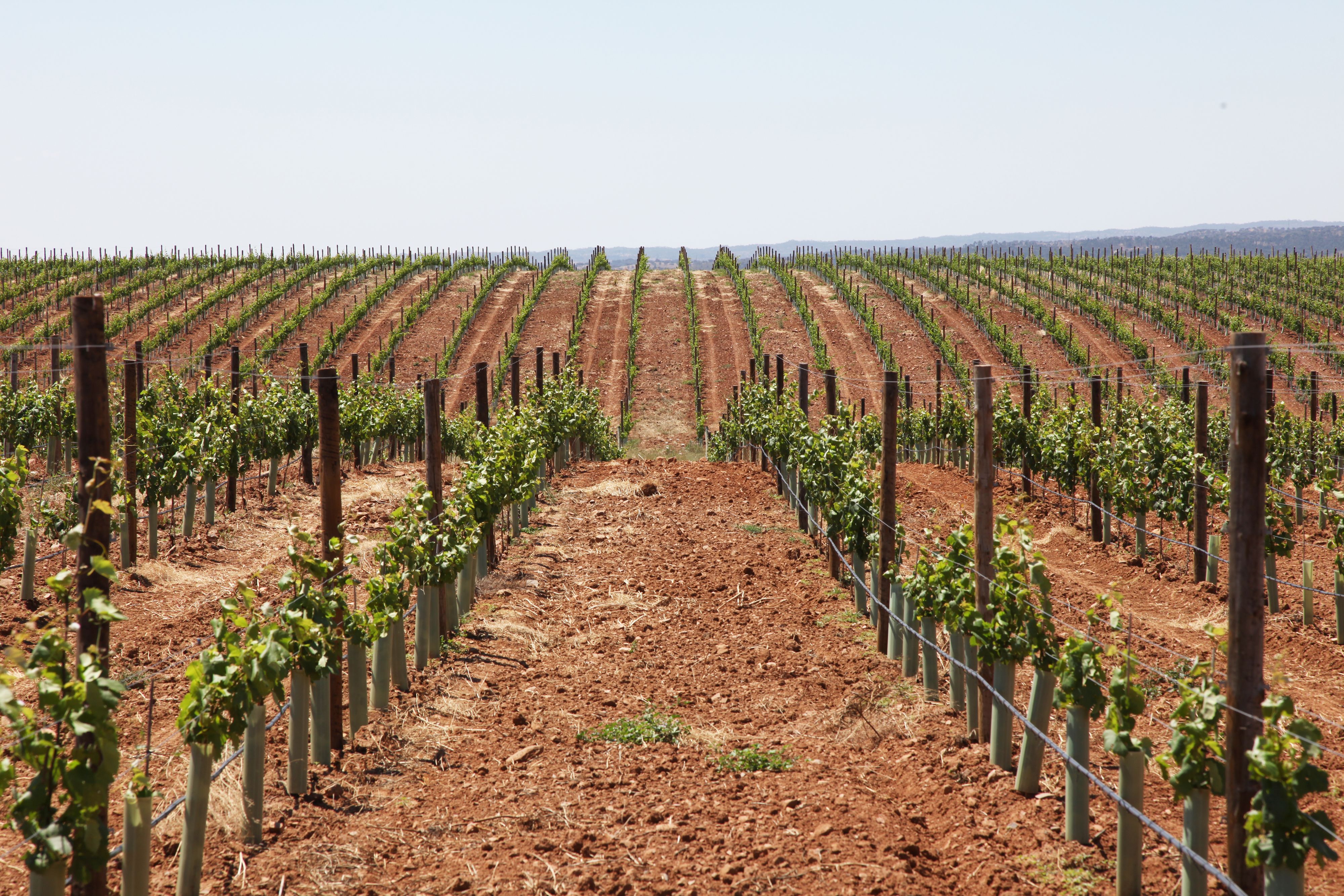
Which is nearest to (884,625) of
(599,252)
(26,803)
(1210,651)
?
(1210,651)

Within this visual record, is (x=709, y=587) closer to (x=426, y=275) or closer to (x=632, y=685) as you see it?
(x=632, y=685)

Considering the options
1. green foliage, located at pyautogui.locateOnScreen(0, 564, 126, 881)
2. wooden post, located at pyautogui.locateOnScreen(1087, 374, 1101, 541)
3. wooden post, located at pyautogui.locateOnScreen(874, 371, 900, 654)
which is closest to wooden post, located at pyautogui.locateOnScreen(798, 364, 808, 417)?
wooden post, located at pyautogui.locateOnScreen(1087, 374, 1101, 541)

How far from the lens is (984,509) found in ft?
22.7

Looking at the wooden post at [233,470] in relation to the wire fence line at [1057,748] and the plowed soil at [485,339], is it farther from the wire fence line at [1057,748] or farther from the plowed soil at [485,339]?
the plowed soil at [485,339]

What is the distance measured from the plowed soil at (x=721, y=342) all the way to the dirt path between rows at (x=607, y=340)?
3956mm

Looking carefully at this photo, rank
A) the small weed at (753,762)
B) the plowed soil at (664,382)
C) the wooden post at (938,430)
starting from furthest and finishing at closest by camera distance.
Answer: the plowed soil at (664,382) < the wooden post at (938,430) < the small weed at (753,762)

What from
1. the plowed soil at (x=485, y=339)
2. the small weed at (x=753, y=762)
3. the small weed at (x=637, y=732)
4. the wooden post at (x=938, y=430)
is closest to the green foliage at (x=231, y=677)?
the small weed at (x=637, y=732)

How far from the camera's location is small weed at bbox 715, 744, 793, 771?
6570 millimetres

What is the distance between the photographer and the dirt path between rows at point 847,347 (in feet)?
139

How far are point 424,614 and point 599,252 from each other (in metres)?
61.0

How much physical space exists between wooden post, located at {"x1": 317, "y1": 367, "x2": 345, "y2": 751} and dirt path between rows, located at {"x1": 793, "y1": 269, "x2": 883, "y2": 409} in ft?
99.5

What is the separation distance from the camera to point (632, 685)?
8.43m

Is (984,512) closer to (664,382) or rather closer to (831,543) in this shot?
(831,543)

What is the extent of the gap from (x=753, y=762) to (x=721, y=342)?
4357cm
